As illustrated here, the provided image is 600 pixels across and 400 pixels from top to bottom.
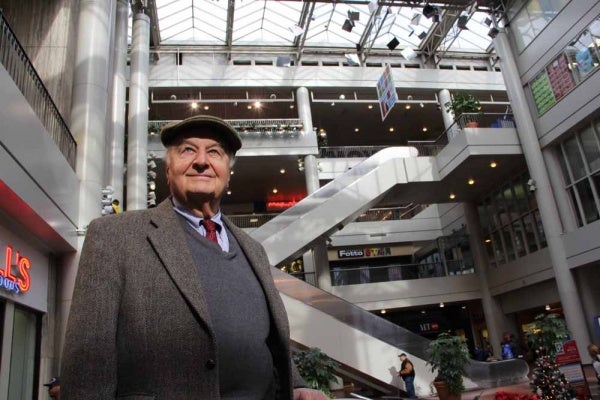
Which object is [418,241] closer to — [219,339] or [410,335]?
[410,335]

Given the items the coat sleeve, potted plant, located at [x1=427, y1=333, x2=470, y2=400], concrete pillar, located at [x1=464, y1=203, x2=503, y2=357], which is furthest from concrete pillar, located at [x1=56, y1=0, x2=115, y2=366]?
concrete pillar, located at [x1=464, y1=203, x2=503, y2=357]

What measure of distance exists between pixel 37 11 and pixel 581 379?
13.9 m

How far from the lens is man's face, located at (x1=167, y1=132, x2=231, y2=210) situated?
1.74 m

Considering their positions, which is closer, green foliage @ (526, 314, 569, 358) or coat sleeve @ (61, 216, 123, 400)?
coat sleeve @ (61, 216, 123, 400)

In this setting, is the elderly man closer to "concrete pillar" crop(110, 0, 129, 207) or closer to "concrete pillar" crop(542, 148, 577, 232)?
"concrete pillar" crop(110, 0, 129, 207)

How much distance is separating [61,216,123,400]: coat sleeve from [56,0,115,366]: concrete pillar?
30.0 ft

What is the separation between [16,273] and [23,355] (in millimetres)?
1712

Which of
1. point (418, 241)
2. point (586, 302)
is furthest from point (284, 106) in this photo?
point (586, 302)

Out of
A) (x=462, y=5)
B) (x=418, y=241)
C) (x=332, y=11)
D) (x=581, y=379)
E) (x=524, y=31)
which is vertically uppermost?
(x=332, y=11)

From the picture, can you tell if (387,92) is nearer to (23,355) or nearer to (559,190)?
(559,190)

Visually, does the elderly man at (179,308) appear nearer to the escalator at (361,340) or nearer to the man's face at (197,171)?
the man's face at (197,171)

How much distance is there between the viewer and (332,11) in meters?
26.5

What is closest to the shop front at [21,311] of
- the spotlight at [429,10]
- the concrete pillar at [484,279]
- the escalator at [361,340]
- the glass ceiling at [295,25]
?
the escalator at [361,340]

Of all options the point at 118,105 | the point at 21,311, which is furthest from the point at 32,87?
the point at 118,105
